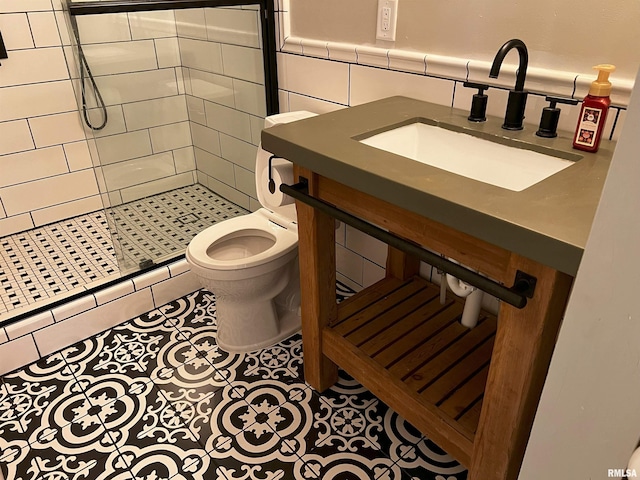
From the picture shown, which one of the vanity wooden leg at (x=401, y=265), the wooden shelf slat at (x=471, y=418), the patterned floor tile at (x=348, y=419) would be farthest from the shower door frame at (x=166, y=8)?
the wooden shelf slat at (x=471, y=418)

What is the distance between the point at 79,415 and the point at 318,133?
120 cm

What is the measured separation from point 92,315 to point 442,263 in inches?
59.2

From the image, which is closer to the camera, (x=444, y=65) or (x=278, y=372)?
(x=444, y=65)

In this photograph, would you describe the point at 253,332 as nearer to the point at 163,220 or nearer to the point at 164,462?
the point at 164,462

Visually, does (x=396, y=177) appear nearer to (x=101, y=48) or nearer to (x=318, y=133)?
(x=318, y=133)

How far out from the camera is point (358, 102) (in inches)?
70.1

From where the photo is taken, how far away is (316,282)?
147 centimetres

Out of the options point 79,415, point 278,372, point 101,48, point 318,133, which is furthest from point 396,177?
point 101,48

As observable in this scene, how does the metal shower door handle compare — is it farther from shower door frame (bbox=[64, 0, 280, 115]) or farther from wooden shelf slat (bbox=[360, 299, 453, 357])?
wooden shelf slat (bbox=[360, 299, 453, 357])

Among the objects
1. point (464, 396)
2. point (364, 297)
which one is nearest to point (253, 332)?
point (364, 297)

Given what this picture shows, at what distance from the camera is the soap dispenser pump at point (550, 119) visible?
116 cm

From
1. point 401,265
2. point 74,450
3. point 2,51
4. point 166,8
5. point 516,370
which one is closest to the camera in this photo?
point 516,370

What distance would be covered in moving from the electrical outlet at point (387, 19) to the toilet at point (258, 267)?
1.38ft

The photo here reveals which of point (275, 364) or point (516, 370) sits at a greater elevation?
point (516, 370)
